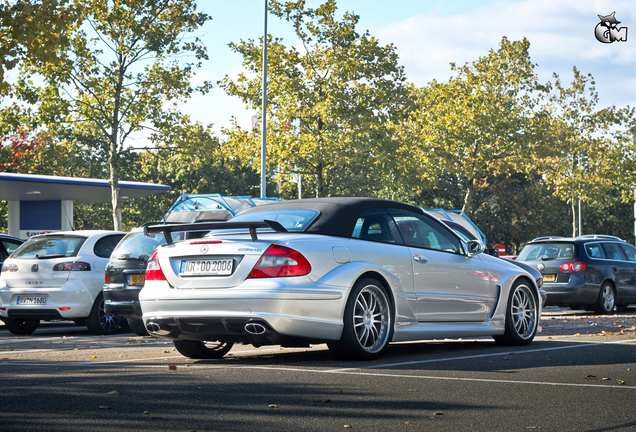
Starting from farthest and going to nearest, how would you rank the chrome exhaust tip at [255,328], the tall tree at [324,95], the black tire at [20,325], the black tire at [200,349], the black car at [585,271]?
the tall tree at [324,95] < the black car at [585,271] < the black tire at [20,325] < the black tire at [200,349] < the chrome exhaust tip at [255,328]

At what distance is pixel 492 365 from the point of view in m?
7.21

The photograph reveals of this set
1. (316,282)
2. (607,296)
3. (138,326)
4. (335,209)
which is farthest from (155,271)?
(607,296)

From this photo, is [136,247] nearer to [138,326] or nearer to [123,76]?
[138,326]

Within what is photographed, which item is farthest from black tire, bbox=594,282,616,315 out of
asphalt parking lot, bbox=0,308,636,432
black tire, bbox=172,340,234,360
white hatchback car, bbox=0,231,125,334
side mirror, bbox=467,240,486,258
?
black tire, bbox=172,340,234,360

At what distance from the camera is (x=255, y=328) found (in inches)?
273

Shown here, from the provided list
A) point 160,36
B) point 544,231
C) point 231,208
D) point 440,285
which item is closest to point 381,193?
point 544,231

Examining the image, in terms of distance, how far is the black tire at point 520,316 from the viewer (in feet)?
30.3

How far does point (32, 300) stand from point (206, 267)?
6760 mm

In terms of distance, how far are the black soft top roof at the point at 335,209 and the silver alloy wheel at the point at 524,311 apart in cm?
190

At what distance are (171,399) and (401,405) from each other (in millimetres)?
1494

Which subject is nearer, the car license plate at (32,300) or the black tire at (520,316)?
the black tire at (520,316)

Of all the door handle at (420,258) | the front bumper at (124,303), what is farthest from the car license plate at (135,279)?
the door handle at (420,258)

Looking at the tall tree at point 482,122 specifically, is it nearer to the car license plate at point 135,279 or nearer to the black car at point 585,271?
the black car at point 585,271

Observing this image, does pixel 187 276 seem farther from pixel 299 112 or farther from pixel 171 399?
pixel 299 112
